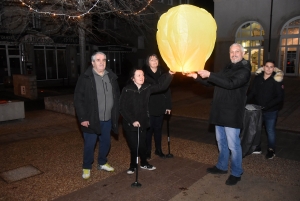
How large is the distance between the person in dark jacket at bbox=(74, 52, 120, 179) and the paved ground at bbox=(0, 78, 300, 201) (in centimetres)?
58

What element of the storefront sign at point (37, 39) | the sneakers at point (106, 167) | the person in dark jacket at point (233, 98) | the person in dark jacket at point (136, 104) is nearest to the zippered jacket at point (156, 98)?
the person in dark jacket at point (136, 104)

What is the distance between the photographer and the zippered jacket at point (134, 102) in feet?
14.1

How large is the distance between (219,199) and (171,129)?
13.3 ft

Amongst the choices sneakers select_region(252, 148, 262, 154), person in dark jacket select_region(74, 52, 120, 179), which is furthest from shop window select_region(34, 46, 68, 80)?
sneakers select_region(252, 148, 262, 154)

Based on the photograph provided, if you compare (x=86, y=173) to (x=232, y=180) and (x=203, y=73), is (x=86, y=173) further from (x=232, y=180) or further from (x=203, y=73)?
(x=203, y=73)

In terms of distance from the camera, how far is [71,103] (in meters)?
9.55

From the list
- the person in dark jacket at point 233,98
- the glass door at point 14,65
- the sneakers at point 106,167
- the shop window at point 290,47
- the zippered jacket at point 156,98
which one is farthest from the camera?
the glass door at point 14,65

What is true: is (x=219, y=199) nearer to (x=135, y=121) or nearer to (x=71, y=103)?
(x=135, y=121)

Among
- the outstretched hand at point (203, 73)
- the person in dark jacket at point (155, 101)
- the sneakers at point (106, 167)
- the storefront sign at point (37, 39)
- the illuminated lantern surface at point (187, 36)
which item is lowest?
the sneakers at point (106, 167)

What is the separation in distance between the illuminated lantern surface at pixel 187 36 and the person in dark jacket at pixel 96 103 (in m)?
1.51

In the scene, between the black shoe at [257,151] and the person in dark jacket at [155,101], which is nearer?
the person in dark jacket at [155,101]

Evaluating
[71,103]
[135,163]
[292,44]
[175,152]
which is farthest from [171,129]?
[292,44]

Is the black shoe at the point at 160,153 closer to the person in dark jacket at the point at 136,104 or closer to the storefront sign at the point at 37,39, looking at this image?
the person in dark jacket at the point at 136,104

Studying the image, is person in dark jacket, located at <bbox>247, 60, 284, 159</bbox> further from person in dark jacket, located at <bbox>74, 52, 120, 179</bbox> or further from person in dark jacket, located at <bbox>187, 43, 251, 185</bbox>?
person in dark jacket, located at <bbox>74, 52, 120, 179</bbox>
